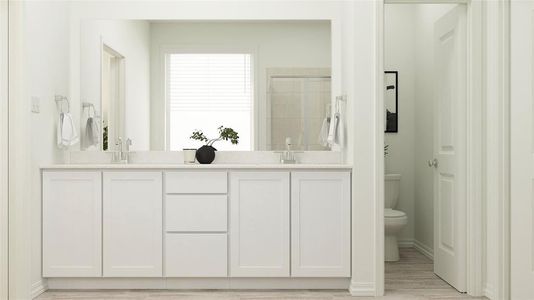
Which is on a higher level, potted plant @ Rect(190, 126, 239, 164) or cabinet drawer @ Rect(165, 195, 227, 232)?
potted plant @ Rect(190, 126, 239, 164)

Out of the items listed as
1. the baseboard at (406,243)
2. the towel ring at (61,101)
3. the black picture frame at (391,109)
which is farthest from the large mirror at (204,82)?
the baseboard at (406,243)

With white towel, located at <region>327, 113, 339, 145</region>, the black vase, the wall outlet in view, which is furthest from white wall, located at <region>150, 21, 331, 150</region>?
the wall outlet

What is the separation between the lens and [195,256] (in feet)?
10.9

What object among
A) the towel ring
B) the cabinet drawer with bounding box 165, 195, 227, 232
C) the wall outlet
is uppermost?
the towel ring

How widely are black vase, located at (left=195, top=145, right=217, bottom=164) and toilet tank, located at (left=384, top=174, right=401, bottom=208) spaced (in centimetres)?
171

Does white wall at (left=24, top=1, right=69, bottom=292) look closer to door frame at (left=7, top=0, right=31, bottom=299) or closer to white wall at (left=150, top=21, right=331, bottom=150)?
door frame at (left=7, top=0, right=31, bottom=299)

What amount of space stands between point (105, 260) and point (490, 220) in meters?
2.45

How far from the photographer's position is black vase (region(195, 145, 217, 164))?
3709 mm

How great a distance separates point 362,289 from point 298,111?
136 cm

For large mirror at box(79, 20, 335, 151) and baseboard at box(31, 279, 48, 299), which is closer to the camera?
baseboard at box(31, 279, 48, 299)

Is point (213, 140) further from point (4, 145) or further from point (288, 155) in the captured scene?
point (4, 145)

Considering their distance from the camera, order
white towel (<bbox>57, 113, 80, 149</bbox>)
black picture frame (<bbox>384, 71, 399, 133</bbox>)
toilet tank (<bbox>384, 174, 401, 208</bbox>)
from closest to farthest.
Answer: white towel (<bbox>57, 113, 80, 149</bbox>) < toilet tank (<bbox>384, 174, 401, 208</bbox>) < black picture frame (<bbox>384, 71, 399, 133</bbox>)

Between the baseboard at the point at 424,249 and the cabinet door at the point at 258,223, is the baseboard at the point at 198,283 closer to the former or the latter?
the cabinet door at the point at 258,223

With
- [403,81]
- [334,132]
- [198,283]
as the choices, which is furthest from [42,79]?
[403,81]
